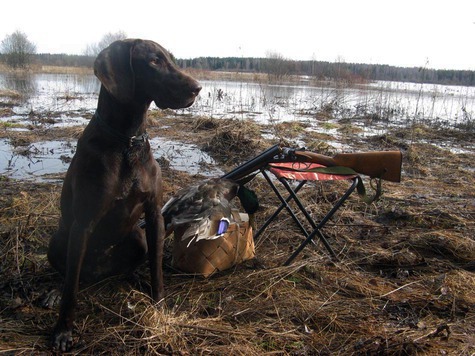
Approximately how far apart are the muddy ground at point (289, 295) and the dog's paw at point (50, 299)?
0.03 m

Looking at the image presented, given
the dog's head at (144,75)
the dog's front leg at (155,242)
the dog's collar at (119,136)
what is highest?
the dog's head at (144,75)

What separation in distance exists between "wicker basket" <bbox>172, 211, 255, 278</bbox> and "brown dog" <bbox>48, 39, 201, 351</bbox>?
0.41 meters

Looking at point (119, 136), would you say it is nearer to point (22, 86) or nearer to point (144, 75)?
point (144, 75)

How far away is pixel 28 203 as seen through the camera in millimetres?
4371

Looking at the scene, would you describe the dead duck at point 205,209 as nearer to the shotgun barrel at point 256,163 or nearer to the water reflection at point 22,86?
the shotgun barrel at point 256,163

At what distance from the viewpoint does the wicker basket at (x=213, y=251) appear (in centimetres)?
307

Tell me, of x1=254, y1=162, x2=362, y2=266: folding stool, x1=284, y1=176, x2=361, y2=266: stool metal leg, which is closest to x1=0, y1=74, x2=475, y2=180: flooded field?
x1=254, y1=162, x2=362, y2=266: folding stool

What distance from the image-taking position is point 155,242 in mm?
2754

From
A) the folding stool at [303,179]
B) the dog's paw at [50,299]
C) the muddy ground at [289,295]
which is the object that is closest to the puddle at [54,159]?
the muddy ground at [289,295]

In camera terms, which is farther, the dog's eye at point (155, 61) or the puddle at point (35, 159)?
the puddle at point (35, 159)

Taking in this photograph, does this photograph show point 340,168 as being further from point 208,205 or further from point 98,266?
point 98,266

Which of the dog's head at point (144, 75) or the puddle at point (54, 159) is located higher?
the dog's head at point (144, 75)

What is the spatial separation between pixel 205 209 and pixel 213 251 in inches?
12.9

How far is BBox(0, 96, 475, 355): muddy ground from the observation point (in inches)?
91.5
